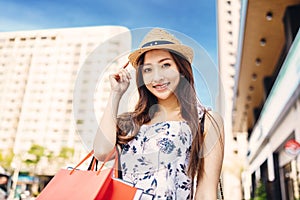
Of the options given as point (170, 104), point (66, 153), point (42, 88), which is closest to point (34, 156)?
point (66, 153)

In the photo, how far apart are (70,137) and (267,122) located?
112 feet

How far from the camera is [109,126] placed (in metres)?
0.66

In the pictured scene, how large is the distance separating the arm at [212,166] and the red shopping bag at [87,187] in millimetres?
129

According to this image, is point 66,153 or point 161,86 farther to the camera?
point 66,153

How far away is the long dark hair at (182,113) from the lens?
2.16 ft

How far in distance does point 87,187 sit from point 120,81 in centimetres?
20

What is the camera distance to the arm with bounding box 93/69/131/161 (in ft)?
2.14

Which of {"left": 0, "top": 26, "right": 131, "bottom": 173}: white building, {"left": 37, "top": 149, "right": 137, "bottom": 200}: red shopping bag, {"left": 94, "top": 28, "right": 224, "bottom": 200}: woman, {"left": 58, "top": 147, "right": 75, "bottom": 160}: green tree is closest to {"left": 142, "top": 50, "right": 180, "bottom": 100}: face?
{"left": 94, "top": 28, "right": 224, "bottom": 200}: woman

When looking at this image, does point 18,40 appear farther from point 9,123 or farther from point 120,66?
point 120,66

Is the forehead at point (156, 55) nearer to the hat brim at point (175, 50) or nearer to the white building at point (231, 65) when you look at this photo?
the hat brim at point (175, 50)

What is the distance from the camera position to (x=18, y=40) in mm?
34688

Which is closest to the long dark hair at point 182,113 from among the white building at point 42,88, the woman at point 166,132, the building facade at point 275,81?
the woman at point 166,132

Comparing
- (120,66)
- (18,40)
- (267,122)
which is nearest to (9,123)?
(18,40)

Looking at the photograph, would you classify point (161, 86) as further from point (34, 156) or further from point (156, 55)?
point (34, 156)
